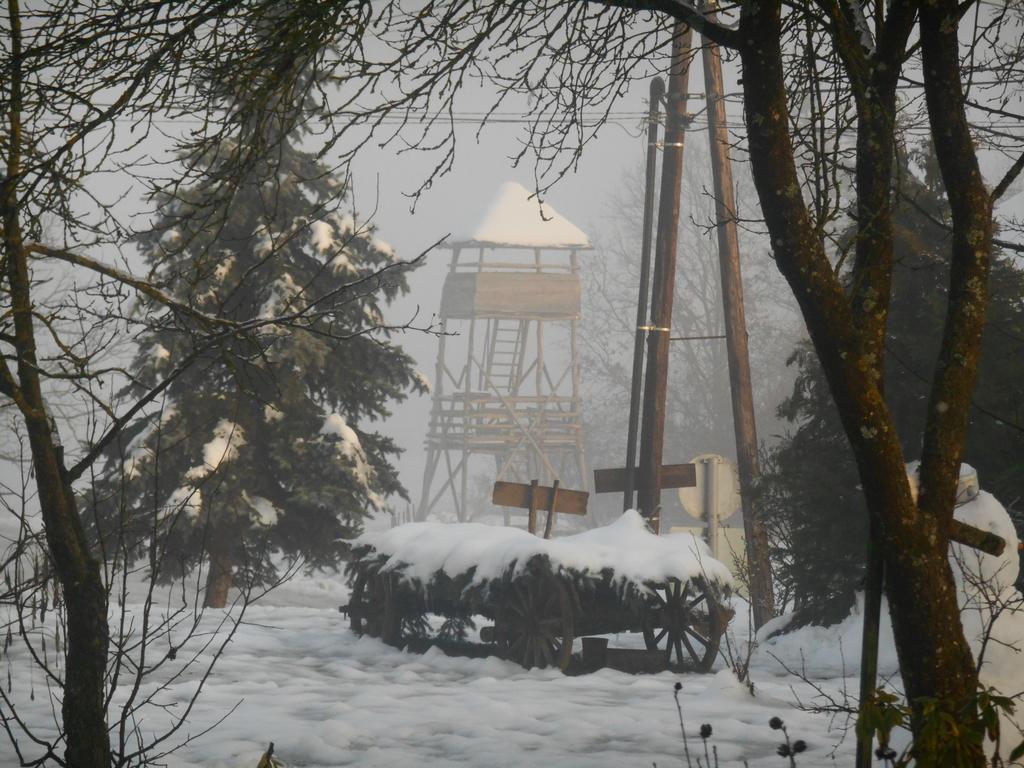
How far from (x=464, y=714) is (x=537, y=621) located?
8.60 feet

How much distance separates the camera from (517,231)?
34.3 metres

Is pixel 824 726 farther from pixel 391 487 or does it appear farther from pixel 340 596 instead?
pixel 340 596

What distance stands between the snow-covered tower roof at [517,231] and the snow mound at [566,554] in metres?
22.2

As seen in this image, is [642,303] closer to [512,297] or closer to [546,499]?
[546,499]

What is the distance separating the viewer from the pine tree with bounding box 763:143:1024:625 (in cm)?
999

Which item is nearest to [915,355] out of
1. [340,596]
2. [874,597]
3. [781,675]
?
[781,675]

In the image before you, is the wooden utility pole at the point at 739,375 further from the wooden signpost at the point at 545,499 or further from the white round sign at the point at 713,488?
the wooden signpost at the point at 545,499

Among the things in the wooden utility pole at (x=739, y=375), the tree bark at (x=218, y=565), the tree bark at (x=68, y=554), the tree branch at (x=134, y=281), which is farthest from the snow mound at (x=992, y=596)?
the tree bark at (x=218, y=565)

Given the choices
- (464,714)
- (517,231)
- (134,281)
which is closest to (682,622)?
(464,714)

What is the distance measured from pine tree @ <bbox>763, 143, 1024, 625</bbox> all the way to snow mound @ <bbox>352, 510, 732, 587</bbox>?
1.07 metres

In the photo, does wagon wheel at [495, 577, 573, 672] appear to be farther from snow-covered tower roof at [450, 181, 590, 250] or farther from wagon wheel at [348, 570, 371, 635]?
snow-covered tower roof at [450, 181, 590, 250]

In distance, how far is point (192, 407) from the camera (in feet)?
52.9

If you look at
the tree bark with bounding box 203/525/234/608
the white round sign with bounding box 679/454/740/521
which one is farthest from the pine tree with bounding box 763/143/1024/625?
the tree bark with bounding box 203/525/234/608

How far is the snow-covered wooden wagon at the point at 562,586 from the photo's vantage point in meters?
10.5
